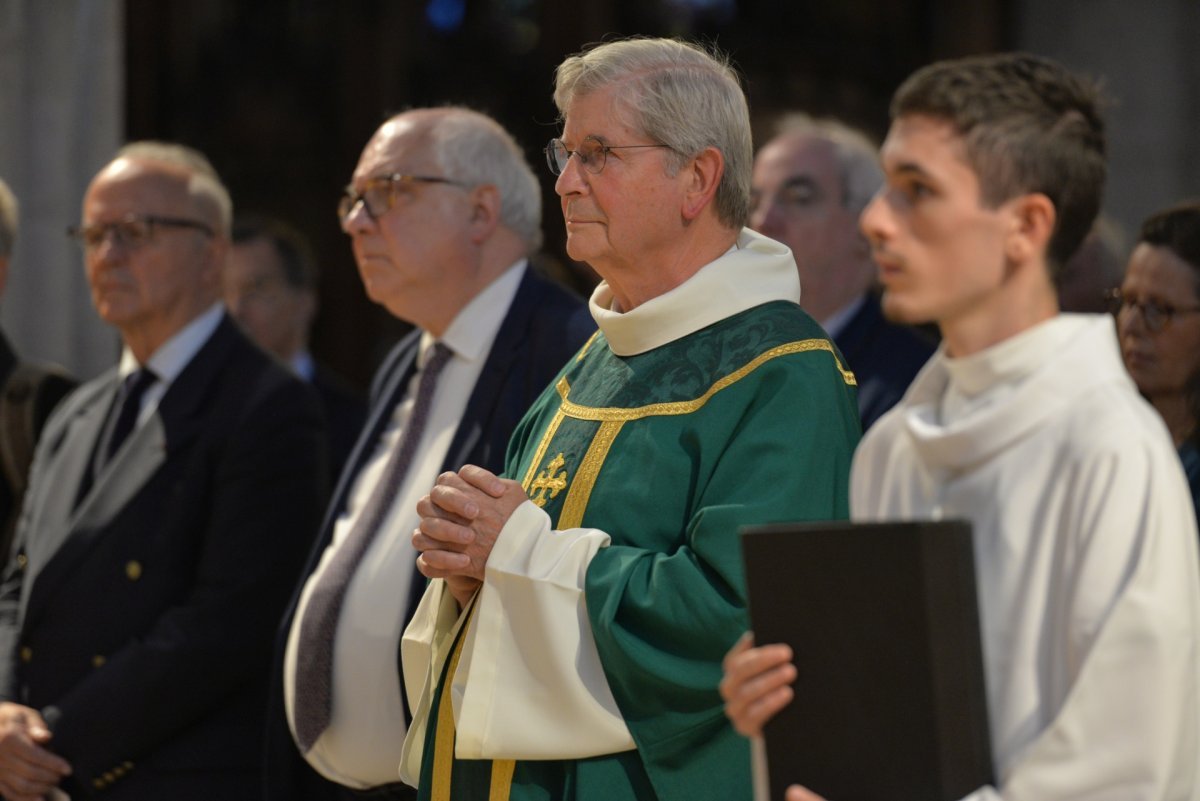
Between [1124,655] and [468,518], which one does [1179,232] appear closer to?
[468,518]

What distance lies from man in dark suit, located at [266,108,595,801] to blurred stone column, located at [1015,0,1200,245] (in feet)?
10.9

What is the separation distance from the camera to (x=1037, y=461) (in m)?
2.10

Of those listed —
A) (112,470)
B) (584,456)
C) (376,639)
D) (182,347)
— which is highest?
(182,347)

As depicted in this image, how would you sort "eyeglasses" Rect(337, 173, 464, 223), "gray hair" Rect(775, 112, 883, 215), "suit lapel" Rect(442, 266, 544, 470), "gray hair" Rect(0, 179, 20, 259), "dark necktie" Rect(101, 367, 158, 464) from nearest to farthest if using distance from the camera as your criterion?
"suit lapel" Rect(442, 266, 544, 470)
"eyeglasses" Rect(337, 173, 464, 223)
"dark necktie" Rect(101, 367, 158, 464)
"gray hair" Rect(775, 112, 883, 215)
"gray hair" Rect(0, 179, 20, 259)

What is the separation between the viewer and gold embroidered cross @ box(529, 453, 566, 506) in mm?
3211

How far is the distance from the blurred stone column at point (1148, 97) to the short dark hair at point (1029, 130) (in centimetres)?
503

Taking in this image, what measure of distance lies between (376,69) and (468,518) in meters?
5.93

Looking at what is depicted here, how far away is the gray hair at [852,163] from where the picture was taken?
5.49 metres

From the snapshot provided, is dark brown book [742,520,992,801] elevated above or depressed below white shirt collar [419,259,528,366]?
below

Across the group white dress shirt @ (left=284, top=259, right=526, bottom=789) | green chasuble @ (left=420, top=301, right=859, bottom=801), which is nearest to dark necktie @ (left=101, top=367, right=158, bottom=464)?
white dress shirt @ (left=284, top=259, right=526, bottom=789)

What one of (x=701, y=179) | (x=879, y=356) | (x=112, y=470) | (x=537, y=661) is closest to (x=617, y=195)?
(x=701, y=179)

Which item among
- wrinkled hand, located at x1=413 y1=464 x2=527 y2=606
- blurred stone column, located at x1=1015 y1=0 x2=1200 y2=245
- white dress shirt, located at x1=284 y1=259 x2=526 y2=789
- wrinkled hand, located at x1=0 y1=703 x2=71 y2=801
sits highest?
blurred stone column, located at x1=1015 y1=0 x2=1200 y2=245

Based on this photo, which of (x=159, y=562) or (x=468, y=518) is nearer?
(x=468, y=518)

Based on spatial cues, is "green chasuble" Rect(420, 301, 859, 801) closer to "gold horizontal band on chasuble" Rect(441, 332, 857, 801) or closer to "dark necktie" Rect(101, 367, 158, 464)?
"gold horizontal band on chasuble" Rect(441, 332, 857, 801)
